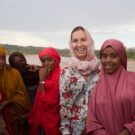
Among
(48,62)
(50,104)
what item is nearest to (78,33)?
(48,62)

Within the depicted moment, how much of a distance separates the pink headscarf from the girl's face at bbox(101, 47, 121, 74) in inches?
11.5

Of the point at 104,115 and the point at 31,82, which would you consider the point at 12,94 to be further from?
the point at 104,115

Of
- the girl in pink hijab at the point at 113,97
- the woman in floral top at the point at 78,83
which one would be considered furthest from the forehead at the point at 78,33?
the girl in pink hijab at the point at 113,97

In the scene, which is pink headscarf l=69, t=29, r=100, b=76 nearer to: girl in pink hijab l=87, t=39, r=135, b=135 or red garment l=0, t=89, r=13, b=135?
girl in pink hijab l=87, t=39, r=135, b=135

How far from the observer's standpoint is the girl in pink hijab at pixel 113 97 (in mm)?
3498

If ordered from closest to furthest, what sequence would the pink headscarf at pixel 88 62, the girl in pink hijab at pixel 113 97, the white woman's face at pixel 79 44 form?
the girl in pink hijab at pixel 113 97, the pink headscarf at pixel 88 62, the white woman's face at pixel 79 44

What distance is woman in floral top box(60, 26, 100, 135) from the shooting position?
3947 mm

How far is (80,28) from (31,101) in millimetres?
1424

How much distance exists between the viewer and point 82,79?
13.0ft

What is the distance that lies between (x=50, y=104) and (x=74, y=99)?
47 cm

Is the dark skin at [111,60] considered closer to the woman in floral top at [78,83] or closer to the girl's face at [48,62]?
the woman in floral top at [78,83]

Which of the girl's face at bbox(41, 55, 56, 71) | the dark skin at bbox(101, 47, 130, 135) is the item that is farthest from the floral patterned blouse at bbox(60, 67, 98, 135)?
the girl's face at bbox(41, 55, 56, 71)

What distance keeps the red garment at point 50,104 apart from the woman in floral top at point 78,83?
1.11 ft

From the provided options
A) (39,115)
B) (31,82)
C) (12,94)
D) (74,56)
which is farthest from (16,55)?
(74,56)
